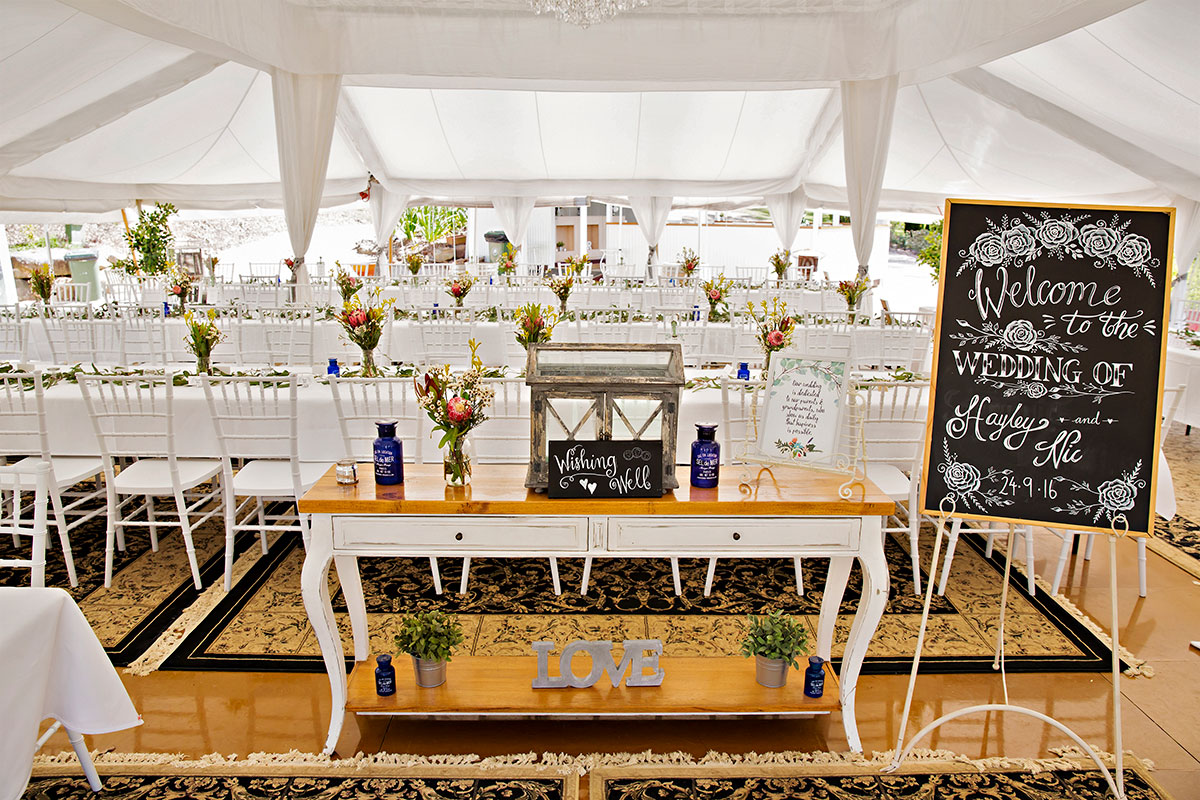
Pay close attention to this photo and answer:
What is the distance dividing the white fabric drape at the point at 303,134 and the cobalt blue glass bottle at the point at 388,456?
4.02 m

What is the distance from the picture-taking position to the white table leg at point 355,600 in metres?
2.61

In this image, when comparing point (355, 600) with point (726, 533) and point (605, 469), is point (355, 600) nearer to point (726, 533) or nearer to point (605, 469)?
point (605, 469)

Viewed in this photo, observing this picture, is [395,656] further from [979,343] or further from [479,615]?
[979,343]

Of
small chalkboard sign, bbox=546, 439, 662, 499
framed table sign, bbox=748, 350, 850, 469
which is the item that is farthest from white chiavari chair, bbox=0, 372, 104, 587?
framed table sign, bbox=748, 350, 850, 469

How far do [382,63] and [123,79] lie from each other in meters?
2.03

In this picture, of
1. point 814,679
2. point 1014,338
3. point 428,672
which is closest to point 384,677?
point 428,672

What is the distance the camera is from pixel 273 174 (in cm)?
1048

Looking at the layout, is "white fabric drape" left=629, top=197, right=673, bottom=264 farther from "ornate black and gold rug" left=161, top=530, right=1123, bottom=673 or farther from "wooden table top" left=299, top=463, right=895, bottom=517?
"wooden table top" left=299, top=463, right=895, bottom=517

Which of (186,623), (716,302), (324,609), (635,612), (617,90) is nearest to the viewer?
(324,609)

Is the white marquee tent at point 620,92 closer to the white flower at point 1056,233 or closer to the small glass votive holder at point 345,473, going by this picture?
the white flower at point 1056,233

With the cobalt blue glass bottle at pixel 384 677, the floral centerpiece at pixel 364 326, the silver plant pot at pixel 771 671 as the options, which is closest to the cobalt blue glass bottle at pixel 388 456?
the cobalt blue glass bottle at pixel 384 677

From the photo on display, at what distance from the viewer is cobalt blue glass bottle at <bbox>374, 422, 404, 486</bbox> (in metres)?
2.33

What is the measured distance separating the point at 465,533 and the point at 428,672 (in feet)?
1.97

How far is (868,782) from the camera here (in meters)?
2.34
